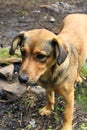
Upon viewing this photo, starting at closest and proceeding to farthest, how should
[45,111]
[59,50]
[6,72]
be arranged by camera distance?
[59,50]
[45,111]
[6,72]

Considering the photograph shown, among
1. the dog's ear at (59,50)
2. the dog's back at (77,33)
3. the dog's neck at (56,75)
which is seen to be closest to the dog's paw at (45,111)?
the dog's neck at (56,75)

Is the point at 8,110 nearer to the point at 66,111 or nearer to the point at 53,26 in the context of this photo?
the point at 66,111

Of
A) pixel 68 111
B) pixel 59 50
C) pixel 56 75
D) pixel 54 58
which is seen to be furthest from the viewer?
pixel 68 111

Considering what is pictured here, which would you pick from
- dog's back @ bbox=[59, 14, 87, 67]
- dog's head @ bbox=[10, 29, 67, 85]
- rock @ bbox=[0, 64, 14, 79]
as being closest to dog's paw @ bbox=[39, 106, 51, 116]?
rock @ bbox=[0, 64, 14, 79]

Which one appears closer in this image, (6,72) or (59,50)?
A: (59,50)

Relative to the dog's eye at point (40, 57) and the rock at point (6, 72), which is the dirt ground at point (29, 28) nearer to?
the rock at point (6, 72)

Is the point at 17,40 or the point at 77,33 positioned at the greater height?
the point at 17,40

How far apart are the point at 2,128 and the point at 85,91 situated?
5.63 feet

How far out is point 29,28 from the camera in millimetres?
9109

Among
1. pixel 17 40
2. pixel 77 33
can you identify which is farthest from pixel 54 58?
pixel 77 33

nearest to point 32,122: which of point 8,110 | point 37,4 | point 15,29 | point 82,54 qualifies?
point 8,110

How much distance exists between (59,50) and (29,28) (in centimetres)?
442

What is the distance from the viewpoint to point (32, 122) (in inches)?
227

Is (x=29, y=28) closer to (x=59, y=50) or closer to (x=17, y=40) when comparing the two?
(x=17, y=40)
